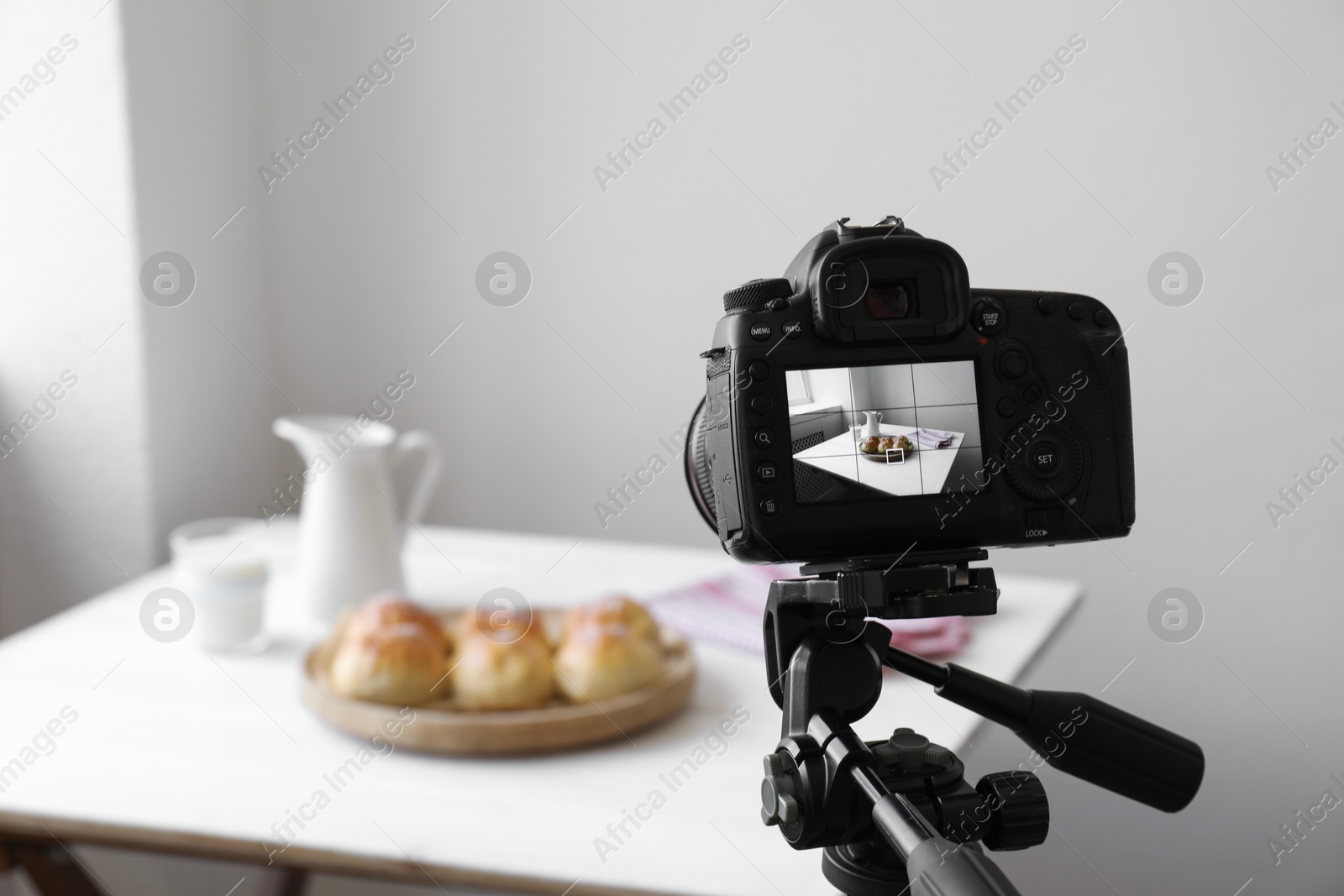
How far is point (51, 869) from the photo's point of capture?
107 cm

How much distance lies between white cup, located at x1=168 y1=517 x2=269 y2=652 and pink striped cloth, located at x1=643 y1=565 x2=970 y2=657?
47 cm

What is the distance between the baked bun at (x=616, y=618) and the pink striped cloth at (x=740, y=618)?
0.40ft

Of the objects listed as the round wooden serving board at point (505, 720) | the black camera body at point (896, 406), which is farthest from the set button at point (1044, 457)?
the round wooden serving board at point (505, 720)

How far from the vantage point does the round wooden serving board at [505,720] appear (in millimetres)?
1009

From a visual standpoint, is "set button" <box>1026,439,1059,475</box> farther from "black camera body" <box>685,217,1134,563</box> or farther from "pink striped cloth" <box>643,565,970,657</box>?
"pink striped cloth" <box>643,565,970,657</box>

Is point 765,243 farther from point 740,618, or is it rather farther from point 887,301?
point 887,301

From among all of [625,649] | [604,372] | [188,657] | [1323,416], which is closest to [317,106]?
[604,372]

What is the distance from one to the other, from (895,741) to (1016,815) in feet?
0.20

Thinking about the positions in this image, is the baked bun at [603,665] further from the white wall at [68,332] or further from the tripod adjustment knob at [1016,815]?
the white wall at [68,332]

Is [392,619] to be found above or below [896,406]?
below

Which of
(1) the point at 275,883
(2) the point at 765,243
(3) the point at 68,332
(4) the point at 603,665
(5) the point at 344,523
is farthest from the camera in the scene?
(2) the point at 765,243

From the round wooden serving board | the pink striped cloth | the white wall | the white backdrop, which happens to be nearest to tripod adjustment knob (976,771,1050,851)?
the round wooden serving board

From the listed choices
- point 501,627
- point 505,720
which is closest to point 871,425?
point 505,720

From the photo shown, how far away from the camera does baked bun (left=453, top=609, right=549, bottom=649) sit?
114 cm
